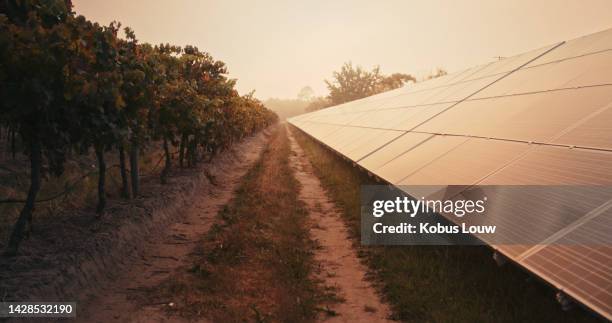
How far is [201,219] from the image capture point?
37.2ft

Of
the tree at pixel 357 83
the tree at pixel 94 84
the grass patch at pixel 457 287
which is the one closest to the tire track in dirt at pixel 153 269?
the tree at pixel 94 84

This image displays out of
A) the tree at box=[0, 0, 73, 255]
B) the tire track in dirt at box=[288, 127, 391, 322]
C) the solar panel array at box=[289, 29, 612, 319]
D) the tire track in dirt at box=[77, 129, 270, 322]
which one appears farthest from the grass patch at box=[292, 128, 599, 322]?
the tree at box=[0, 0, 73, 255]

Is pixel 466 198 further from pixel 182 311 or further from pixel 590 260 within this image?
pixel 182 311

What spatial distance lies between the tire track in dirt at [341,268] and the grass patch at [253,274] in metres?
0.28

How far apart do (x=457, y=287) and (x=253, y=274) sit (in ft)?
12.1

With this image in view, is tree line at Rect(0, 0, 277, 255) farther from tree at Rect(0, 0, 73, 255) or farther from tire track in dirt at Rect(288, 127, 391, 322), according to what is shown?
tire track in dirt at Rect(288, 127, 391, 322)

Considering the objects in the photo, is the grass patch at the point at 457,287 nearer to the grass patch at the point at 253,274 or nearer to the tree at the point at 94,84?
the grass patch at the point at 253,274

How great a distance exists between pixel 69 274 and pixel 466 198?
678 cm

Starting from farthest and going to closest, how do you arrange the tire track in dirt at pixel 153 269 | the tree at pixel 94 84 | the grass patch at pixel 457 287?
1. the tree at pixel 94 84
2. the tire track in dirt at pixel 153 269
3. the grass patch at pixel 457 287

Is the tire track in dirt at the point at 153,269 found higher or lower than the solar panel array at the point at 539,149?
lower

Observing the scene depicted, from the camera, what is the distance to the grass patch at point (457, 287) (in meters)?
5.47

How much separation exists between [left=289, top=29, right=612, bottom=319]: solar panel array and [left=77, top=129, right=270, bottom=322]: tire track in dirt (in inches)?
198

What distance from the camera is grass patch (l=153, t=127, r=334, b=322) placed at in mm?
6211

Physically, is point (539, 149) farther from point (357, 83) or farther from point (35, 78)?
point (357, 83)
